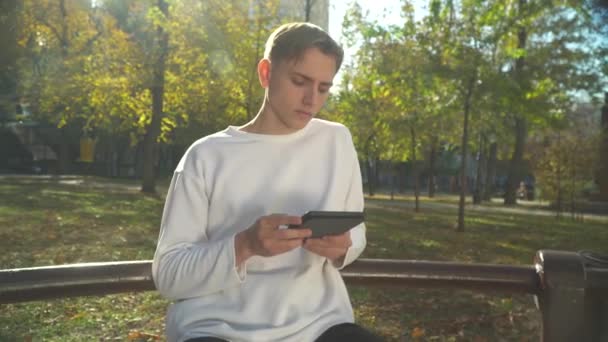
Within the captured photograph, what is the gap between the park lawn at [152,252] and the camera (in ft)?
19.6

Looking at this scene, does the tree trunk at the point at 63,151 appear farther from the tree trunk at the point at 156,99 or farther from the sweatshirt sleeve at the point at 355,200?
the sweatshirt sleeve at the point at 355,200

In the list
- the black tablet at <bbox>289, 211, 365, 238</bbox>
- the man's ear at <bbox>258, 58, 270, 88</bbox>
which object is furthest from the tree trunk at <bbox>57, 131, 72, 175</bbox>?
the black tablet at <bbox>289, 211, 365, 238</bbox>

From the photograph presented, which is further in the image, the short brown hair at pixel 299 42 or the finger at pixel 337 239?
the short brown hair at pixel 299 42

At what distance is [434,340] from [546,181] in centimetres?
2139

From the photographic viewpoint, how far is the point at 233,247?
76.0 inches

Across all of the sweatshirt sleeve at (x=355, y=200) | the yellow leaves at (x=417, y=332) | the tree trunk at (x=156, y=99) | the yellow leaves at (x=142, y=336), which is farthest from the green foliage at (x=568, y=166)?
the sweatshirt sleeve at (x=355, y=200)

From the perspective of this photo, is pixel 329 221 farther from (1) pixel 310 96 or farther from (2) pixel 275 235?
(1) pixel 310 96

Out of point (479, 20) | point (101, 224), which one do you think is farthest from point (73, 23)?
point (479, 20)

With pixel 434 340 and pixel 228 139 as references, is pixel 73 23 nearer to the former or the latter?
pixel 434 340

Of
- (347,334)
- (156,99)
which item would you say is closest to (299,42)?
(347,334)

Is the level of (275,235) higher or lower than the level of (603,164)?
lower

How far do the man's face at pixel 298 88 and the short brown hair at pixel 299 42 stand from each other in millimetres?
17

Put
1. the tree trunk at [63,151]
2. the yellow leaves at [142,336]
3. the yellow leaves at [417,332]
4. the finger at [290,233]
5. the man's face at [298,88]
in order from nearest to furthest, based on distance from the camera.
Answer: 1. the finger at [290,233]
2. the man's face at [298,88]
3. the yellow leaves at [142,336]
4. the yellow leaves at [417,332]
5. the tree trunk at [63,151]

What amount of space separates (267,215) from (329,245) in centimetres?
24
